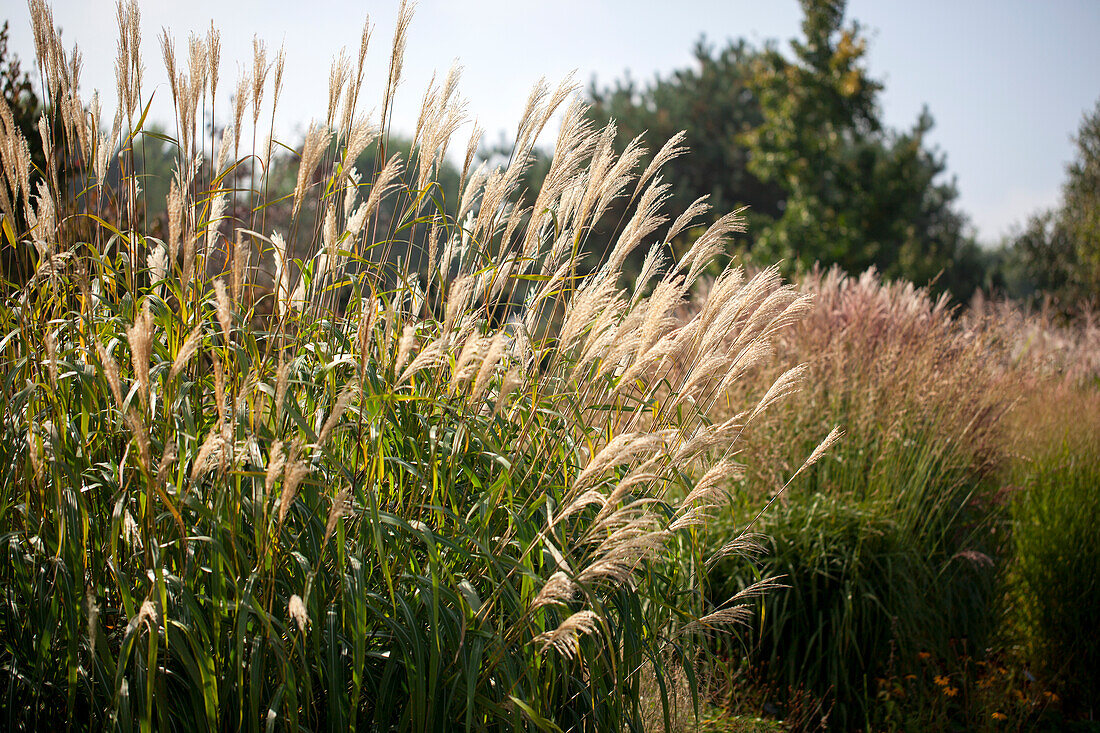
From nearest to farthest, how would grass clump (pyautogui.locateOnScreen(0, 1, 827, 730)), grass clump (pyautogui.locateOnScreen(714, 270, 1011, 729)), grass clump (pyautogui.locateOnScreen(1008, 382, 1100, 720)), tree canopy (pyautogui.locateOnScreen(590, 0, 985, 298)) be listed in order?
grass clump (pyautogui.locateOnScreen(0, 1, 827, 730)) → grass clump (pyautogui.locateOnScreen(714, 270, 1011, 729)) → grass clump (pyautogui.locateOnScreen(1008, 382, 1100, 720)) → tree canopy (pyautogui.locateOnScreen(590, 0, 985, 298))

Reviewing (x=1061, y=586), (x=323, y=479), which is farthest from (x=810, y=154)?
(x=323, y=479)

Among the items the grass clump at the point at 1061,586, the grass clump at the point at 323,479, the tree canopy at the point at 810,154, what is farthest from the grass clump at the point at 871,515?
the tree canopy at the point at 810,154

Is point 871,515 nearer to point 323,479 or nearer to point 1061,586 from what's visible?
point 1061,586

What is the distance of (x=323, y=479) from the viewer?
1.71 metres

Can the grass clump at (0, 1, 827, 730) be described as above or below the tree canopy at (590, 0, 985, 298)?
below

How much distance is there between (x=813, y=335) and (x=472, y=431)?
316 centimetres

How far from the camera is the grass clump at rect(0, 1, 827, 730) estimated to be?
147cm

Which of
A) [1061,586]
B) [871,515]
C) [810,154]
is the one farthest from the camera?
[810,154]

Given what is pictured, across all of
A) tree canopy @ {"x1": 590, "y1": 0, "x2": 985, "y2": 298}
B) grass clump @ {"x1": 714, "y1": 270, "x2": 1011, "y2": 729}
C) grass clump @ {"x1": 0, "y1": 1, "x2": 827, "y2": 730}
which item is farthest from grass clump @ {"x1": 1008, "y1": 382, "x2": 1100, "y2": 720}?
tree canopy @ {"x1": 590, "y1": 0, "x2": 985, "y2": 298}

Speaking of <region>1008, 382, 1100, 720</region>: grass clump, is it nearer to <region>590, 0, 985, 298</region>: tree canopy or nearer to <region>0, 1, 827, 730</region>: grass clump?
<region>0, 1, 827, 730</region>: grass clump

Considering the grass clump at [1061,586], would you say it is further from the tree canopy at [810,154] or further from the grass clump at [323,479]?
the tree canopy at [810,154]

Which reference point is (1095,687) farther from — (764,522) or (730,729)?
(730,729)

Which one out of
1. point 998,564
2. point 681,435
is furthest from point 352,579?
point 998,564

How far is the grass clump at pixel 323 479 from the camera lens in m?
1.47
